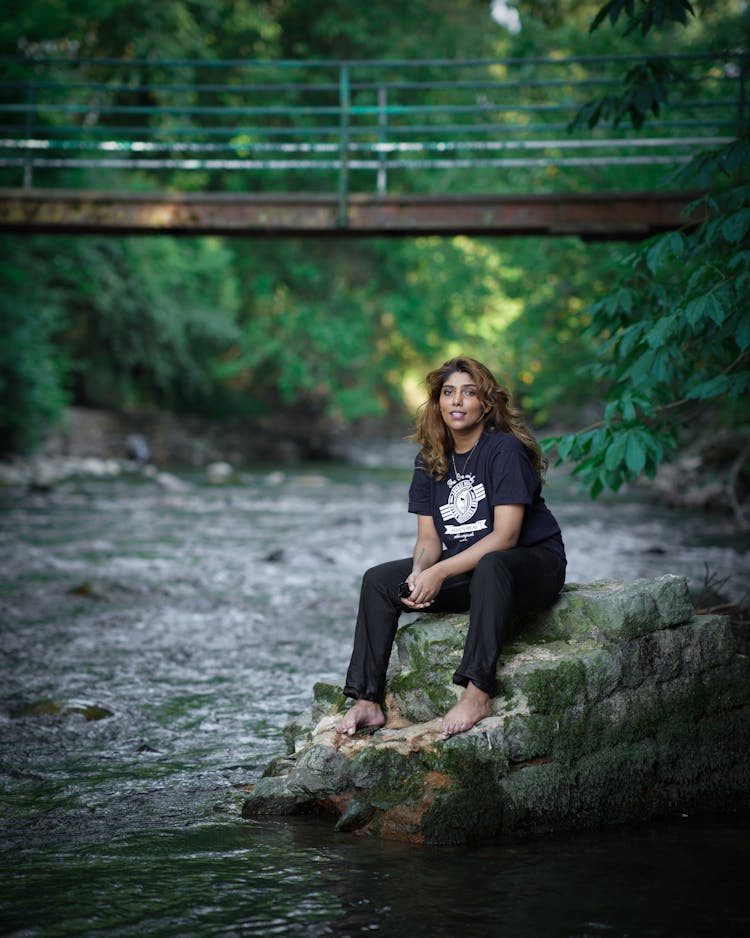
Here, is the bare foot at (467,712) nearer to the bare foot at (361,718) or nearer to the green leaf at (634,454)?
the bare foot at (361,718)

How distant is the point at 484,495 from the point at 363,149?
815cm

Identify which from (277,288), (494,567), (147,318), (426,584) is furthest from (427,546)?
(277,288)

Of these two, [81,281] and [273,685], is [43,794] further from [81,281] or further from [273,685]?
[81,281]

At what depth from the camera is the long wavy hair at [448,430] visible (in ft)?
16.6

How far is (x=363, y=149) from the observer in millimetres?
12211

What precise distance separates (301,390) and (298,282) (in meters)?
4.86

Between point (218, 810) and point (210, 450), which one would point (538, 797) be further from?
point (210, 450)

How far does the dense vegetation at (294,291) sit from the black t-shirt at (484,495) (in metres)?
6.31

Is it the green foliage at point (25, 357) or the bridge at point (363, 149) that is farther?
the green foliage at point (25, 357)

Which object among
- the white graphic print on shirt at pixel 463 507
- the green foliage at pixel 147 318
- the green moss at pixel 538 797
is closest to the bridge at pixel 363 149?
the green foliage at pixel 147 318

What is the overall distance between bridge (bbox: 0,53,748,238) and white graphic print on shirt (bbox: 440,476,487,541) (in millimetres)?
2426

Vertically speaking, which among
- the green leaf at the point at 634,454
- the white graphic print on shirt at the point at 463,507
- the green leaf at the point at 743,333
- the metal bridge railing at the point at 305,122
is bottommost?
the white graphic print on shirt at the point at 463,507

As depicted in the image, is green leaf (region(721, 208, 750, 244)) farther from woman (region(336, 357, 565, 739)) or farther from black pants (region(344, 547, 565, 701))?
black pants (region(344, 547, 565, 701))

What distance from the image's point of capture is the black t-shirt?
4.82 meters
